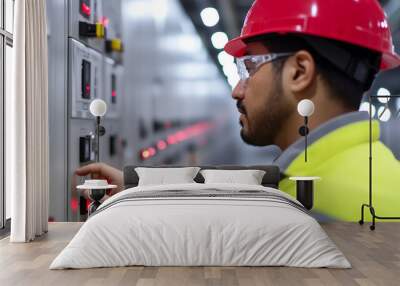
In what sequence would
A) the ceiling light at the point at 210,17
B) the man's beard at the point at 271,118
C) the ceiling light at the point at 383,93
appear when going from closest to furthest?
the man's beard at the point at 271,118 < the ceiling light at the point at 383,93 < the ceiling light at the point at 210,17

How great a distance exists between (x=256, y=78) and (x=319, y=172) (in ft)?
3.76

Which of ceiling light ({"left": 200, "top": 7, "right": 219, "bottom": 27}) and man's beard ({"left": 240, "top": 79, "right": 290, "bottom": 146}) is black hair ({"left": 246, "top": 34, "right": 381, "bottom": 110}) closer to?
man's beard ({"left": 240, "top": 79, "right": 290, "bottom": 146})

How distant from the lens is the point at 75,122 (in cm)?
611

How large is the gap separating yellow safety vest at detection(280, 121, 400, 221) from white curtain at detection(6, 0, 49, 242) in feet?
8.02

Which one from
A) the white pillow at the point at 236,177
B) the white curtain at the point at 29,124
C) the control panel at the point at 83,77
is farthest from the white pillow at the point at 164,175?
the white curtain at the point at 29,124

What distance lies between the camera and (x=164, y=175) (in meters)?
6.10

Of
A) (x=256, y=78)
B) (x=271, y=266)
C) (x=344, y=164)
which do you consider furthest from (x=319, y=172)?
(x=271, y=266)

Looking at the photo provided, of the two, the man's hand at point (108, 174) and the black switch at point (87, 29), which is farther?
the man's hand at point (108, 174)

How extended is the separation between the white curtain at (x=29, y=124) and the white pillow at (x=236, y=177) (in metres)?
1.58

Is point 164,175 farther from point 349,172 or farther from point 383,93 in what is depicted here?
point 383,93

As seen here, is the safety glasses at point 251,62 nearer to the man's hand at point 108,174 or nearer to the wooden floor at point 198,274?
the man's hand at point 108,174

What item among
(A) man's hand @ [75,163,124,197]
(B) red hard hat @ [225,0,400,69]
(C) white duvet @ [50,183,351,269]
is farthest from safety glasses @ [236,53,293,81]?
(C) white duvet @ [50,183,351,269]

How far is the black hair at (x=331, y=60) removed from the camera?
19.6ft

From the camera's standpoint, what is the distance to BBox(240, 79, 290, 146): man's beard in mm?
6207
